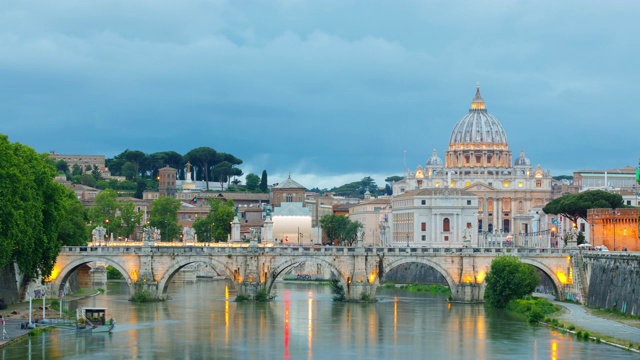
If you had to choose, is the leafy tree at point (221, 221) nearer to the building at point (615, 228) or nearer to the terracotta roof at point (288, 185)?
the terracotta roof at point (288, 185)

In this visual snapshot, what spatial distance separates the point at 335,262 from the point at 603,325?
2400 cm

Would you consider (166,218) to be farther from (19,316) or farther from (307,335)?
(307,335)

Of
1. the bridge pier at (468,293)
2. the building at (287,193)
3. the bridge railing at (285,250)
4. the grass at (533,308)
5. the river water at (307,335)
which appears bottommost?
the river water at (307,335)

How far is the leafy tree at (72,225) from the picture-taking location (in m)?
94.2

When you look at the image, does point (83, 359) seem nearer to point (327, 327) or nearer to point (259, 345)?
point (259, 345)

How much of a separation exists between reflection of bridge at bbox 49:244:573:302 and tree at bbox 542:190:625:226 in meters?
30.5

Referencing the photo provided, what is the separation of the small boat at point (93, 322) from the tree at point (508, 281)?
26.6 m

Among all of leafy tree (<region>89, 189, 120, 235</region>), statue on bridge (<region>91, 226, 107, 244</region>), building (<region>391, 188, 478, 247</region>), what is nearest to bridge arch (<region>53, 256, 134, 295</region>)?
statue on bridge (<region>91, 226, 107, 244</region>)

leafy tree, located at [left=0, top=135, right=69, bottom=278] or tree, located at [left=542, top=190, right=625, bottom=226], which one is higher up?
tree, located at [left=542, top=190, right=625, bottom=226]

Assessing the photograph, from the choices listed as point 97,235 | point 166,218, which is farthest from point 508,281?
point 166,218

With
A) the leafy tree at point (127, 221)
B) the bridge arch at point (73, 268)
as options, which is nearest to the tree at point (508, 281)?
the bridge arch at point (73, 268)

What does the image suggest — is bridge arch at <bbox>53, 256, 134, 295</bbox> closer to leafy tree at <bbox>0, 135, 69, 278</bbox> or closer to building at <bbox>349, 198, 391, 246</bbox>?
leafy tree at <bbox>0, 135, 69, 278</bbox>

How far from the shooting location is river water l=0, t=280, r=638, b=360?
2539 inches

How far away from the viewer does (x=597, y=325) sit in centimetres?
7325
